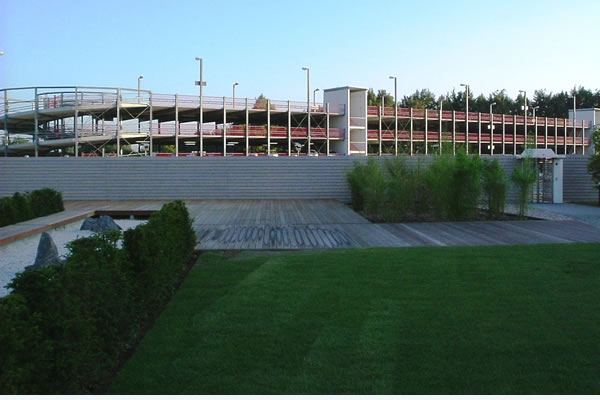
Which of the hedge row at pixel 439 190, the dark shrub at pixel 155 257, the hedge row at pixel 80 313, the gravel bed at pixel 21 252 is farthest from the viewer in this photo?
the hedge row at pixel 439 190

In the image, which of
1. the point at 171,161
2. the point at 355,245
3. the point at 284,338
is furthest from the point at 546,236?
the point at 171,161

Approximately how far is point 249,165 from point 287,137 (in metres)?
28.9

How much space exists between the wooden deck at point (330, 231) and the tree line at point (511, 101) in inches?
2496

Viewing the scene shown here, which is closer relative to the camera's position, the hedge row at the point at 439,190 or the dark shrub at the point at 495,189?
the hedge row at the point at 439,190

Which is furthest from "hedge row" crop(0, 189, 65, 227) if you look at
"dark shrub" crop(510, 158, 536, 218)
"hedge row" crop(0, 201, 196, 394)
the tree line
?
the tree line

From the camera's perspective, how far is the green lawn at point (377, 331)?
3535 millimetres

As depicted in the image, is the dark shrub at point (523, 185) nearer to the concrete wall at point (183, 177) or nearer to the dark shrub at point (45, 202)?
the concrete wall at point (183, 177)

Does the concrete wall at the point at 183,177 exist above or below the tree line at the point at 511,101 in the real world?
below

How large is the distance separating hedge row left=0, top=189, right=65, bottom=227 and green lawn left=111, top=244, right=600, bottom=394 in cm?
683

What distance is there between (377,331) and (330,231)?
245 inches

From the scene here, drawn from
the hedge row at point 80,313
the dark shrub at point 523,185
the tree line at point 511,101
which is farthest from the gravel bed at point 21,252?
the tree line at point 511,101

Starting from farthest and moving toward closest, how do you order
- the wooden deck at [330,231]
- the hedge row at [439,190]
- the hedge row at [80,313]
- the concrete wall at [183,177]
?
the concrete wall at [183,177] < the hedge row at [439,190] < the wooden deck at [330,231] < the hedge row at [80,313]

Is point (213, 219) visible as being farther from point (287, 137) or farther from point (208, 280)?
point (287, 137)

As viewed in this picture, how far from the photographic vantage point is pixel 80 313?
333 centimetres
